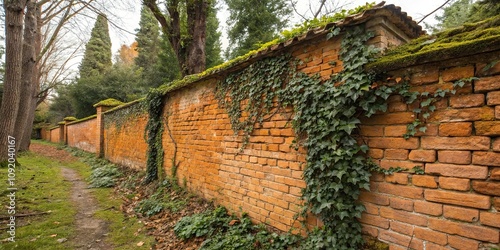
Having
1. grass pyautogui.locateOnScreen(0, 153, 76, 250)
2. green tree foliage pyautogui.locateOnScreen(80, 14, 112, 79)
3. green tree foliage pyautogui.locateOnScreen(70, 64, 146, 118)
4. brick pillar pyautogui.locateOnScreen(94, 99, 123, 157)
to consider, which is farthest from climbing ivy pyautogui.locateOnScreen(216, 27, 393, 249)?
green tree foliage pyautogui.locateOnScreen(80, 14, 112, 79)

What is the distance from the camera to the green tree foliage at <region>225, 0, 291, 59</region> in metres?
16.2

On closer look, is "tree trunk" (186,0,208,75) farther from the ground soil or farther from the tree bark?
the ground soil

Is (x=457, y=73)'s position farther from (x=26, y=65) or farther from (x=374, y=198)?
(x=26, y=65)

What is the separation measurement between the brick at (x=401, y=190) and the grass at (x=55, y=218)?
10.7ft

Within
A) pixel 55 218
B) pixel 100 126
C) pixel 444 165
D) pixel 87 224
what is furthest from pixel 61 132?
pixel 444 165

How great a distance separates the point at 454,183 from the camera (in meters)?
1.81

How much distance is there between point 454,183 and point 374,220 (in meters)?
0.74

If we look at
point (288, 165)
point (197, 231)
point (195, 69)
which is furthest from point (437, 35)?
point (195, 69)

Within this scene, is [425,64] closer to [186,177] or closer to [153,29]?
[186,177]

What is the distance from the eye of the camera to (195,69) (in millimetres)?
8328

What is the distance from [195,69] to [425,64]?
7347mm

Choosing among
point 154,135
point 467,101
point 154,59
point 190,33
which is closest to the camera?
point 467,101

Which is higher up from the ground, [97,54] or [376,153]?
[97,54]

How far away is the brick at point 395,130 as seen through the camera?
6.78 ft
